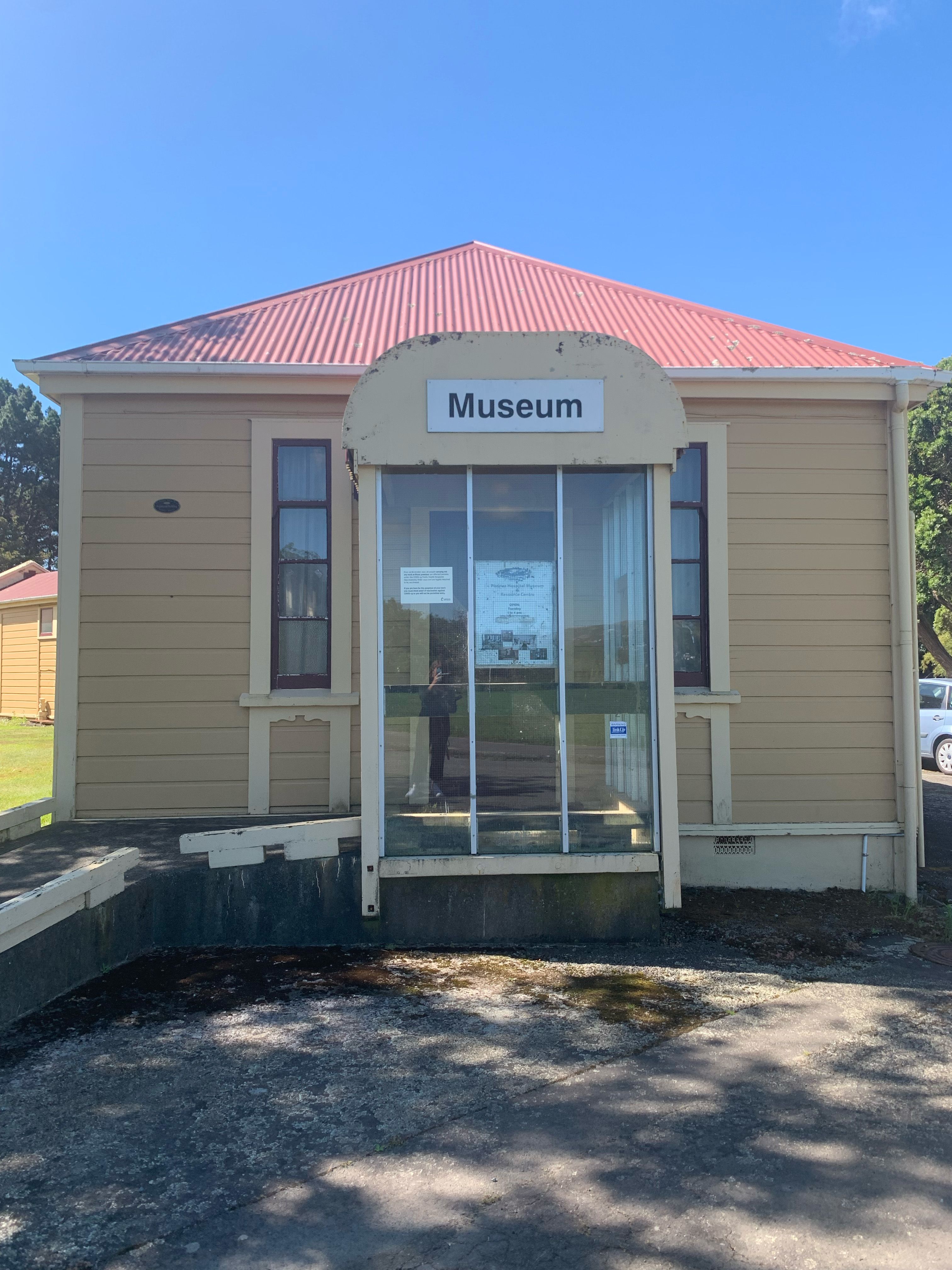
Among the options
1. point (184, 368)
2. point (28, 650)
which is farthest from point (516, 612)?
point (28, 650)

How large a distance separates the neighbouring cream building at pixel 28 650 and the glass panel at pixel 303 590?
17.9 meters

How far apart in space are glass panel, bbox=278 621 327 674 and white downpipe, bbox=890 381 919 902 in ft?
15.6

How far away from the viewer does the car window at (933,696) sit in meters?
15.8

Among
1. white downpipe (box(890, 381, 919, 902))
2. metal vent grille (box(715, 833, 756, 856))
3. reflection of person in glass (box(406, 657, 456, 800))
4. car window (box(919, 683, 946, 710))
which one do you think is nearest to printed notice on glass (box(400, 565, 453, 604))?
reflection of person in glass (box(406, 657, 456, 800))

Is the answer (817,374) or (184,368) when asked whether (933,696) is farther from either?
(184,368)

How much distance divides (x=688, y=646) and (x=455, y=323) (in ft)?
12.1

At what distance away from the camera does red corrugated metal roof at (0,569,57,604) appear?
80.5 feet

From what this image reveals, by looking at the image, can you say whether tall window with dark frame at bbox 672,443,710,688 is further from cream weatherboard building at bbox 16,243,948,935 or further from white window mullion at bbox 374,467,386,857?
white window mullion at bbox 374,467,386,857

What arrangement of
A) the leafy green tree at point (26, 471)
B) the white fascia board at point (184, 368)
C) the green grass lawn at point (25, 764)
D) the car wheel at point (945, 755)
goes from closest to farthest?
the white fascia board at point (184, 368)
the green grass lawn at point (25, 764)
the car wheel at point (945, 755)
the leafy green tree at point (26, 471)

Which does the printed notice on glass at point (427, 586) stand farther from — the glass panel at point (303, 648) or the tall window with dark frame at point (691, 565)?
the tall window with dark frame at point (691, 565)

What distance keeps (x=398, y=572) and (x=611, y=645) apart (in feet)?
4.72

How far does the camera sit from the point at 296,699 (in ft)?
23.7

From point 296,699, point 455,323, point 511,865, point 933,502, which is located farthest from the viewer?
point 933,502

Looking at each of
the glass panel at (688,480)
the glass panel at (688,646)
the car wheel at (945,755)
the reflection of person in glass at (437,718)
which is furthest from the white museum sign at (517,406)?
the car wheel at (945,755)
